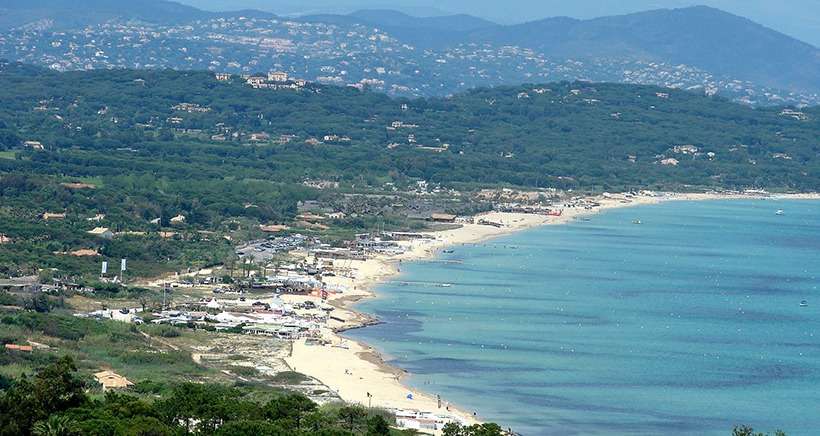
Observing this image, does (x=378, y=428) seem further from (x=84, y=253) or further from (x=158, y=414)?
(x=84, y=253)

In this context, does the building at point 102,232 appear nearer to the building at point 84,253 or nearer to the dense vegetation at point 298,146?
the dense vegetation at point 298,146

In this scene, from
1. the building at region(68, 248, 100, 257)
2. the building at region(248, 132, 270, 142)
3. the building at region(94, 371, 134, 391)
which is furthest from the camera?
the building at region(248, 132, 270, 142)

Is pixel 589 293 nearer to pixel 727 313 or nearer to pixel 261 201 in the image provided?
pixel 727 313

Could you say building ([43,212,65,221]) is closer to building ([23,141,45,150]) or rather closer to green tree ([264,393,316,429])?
building ([23,141,45,150])

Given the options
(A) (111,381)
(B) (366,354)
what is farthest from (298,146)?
(A) (111,381)

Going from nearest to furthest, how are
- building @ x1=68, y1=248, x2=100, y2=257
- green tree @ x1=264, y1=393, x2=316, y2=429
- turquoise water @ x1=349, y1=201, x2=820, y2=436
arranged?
green tree @ x1=264, y1=393, x2=316, y2=429, turquoise water @ x1=349, y1=201, x2=820, y2=436, building @ x1=68, y1=248, x2=100, y2=257

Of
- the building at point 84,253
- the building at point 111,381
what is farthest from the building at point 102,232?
the building at point 111,381

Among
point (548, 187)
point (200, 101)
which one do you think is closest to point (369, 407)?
point (548, 187)

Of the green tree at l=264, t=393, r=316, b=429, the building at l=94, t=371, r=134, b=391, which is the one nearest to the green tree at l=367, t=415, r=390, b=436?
the green tree at l=264, t=393, r=316, b=429
